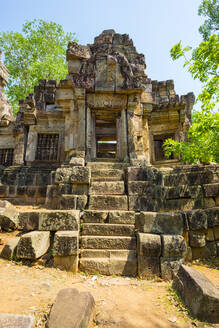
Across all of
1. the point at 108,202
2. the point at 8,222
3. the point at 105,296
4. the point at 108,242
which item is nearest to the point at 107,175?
the point at 108,202

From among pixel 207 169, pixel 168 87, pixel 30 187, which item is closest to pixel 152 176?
pixel 207 169

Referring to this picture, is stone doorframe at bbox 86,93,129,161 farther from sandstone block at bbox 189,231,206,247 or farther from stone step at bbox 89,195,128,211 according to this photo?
sandstone block at bbox 189,231,206,247

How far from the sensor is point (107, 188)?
4676 millimetres

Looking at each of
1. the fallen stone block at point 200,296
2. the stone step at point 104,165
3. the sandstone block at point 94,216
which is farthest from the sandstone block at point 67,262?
the stone step at point 104,165

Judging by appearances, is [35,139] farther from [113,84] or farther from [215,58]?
[215,58]

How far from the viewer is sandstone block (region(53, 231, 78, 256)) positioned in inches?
118

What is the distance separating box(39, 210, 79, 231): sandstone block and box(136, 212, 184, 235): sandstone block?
1.26 meters

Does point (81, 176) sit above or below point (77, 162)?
below

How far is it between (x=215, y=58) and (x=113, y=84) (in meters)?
3.14

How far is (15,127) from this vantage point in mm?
9930

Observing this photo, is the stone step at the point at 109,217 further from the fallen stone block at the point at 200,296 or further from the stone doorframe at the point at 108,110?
the stone doorframe at the point at 108,110

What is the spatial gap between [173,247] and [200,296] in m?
1.05

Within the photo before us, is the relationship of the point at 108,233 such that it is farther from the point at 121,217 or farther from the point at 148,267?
the point at 148,267

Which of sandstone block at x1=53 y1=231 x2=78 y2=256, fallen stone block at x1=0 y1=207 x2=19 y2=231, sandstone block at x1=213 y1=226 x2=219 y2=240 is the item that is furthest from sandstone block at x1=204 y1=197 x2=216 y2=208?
fallen stone block at x1=0 y1=207 x2=19 y2=231
